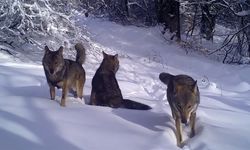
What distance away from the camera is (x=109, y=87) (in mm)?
7926

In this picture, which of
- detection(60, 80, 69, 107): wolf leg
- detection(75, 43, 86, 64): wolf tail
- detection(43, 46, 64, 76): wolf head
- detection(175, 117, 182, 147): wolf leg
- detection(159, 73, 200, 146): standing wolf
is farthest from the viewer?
detection(75, 43, 86, 64): wolf tail

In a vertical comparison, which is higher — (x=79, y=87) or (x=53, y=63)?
(x=53, y=63)

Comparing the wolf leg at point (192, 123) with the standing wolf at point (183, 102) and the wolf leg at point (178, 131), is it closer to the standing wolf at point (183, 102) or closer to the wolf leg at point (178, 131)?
the standing wolf at point (183, 102)

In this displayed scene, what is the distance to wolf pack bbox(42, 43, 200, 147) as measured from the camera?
256 inches

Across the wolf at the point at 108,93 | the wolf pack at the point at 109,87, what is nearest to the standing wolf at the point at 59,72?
the wolf pack at the point at 109,87

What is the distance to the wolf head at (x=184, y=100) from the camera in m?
6.43

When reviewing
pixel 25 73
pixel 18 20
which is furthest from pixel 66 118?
pixel 18 20

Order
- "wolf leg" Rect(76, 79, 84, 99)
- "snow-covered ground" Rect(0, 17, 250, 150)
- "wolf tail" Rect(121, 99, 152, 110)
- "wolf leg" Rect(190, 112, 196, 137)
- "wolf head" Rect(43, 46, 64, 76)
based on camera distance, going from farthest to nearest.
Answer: "wolf leg" Rect(76, 79, 84, 99) < "wolf tail" Rect(121, 99, 152, 110) < "wolf head" Rect(43, 46, 64, 76) < "wolf leg" Rect(190, 112, 196, 137) < "snow-covered ground" Rect(0, 17, 250, 150)

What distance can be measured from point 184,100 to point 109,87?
6.16 ft

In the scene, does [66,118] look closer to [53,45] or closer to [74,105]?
[74,105]

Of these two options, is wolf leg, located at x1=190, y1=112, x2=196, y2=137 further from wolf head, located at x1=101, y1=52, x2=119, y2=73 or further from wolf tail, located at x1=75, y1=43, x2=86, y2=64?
wolf tail, located at x1=75, y1=43, x2=86, y2=64

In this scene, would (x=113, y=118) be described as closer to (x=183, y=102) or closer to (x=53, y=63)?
(x=183, y=102)

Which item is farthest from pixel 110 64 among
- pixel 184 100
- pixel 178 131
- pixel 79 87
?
pixel 178 131

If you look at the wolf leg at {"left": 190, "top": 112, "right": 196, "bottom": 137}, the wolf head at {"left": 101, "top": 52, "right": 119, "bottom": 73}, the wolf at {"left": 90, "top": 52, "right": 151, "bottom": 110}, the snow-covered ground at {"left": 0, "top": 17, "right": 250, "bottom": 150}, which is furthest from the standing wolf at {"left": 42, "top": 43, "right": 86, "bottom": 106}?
the wolf leg at {"left": 190, "top": 112, "right": 196, "bottom": 137}
